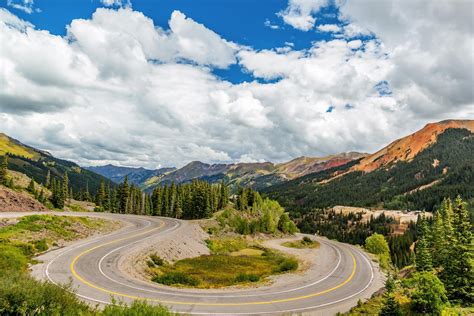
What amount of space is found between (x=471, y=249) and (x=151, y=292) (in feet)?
119

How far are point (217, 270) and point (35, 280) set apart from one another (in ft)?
144

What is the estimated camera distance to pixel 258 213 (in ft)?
452

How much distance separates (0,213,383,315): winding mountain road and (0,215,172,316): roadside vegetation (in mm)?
2855

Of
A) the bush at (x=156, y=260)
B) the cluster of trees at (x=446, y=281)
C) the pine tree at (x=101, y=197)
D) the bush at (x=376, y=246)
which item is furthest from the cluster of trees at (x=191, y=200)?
the cluster of trees at (x=446, y=281)

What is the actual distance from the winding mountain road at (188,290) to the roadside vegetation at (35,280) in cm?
285

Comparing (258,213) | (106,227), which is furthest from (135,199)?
(106,227)

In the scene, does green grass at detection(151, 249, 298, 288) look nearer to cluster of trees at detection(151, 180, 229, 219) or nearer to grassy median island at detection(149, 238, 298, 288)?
grassy median island at detection(149, 238, 298, 288)

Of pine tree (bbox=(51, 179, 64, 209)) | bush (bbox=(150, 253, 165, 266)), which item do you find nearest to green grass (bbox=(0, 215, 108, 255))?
bush (bbox=(150, 253, 165, 266))

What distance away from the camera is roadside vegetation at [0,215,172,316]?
47.1 feet

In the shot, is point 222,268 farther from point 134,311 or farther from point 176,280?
point 134,311

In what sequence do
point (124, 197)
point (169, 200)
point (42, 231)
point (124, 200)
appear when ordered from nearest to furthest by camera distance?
point (42, 231) → point (124, 200) → point (124, 197) → point (169, 200)

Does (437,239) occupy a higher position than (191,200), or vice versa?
(191,200)

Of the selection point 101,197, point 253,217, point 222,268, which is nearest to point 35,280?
point 222,268

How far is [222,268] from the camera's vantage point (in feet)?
197
